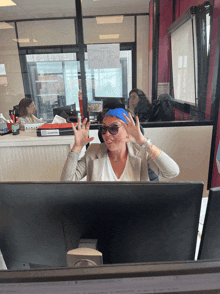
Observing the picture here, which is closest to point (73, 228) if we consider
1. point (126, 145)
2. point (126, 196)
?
point (126, 196)

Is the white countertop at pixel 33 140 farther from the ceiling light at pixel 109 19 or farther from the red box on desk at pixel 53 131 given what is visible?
the ceiling light at pixel 109 19

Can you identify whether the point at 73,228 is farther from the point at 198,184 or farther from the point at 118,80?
the point at 118,80

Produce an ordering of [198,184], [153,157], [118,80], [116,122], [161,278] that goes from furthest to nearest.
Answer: [118,80] < [116,122] < [153,157] < [198,184] < [161,278]

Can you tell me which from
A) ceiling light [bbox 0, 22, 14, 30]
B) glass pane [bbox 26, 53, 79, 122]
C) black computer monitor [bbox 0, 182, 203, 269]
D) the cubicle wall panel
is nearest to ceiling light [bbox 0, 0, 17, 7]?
ceiling light [bbox 0, 22, 14, 30]

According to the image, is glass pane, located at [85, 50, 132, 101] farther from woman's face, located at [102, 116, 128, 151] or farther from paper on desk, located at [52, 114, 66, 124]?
woman's face, located at [102, 116, 128, 151]

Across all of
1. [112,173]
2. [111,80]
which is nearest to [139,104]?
[111,80]

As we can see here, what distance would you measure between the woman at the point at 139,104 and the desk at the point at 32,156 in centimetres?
92

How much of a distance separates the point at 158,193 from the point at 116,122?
87cm

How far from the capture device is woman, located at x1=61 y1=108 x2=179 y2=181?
1.31 meters

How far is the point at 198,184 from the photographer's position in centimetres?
57

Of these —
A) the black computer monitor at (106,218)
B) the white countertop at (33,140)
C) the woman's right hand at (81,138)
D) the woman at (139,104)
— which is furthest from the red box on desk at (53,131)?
the black computer monitor at (106,218)

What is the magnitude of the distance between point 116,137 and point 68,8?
197cm

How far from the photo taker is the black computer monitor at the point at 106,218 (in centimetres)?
58

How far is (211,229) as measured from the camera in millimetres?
591
